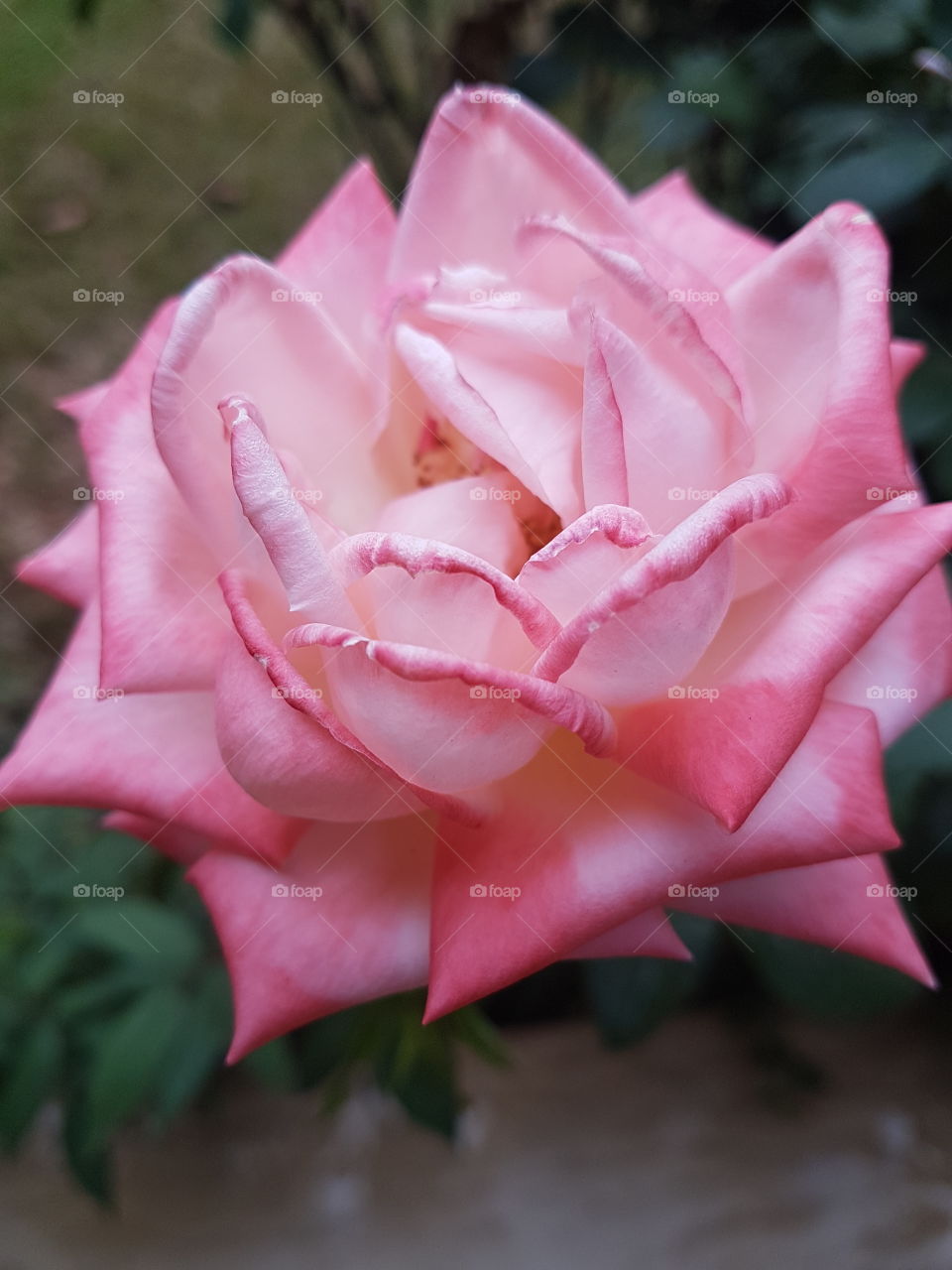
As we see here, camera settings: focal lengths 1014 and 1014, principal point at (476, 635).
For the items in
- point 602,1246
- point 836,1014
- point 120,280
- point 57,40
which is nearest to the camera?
point 836,1014

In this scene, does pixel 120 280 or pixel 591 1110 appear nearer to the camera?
pixel 591 1110

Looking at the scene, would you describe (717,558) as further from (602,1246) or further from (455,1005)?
(602,1246)

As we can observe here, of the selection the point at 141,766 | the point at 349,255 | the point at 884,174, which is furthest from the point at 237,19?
the point at 141,766

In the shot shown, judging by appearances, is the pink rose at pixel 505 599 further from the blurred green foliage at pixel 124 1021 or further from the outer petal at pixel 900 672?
the blurred green foliage at pixel 124 1021

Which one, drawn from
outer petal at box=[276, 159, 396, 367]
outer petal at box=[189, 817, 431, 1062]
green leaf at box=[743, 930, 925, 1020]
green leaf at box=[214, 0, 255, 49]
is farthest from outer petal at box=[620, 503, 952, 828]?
green leaf at box=[214, 0, 255, 49]

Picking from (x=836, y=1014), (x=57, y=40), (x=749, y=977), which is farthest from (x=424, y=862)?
(x=57, y=40)

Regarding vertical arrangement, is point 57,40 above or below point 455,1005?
above
